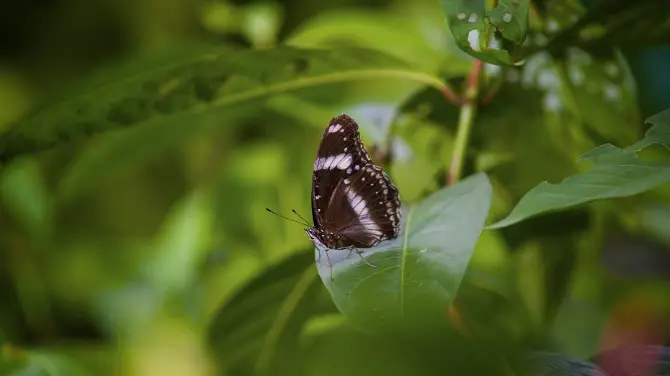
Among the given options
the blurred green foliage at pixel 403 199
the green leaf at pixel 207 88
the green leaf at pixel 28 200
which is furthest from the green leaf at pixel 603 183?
the green leaf at pixel 28 200

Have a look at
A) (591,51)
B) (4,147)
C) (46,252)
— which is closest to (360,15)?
(591,51)

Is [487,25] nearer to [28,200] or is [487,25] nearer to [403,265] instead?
[403,265]

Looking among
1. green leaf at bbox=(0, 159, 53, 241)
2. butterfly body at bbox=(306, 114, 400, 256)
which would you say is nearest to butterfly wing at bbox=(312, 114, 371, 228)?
butterfly body at bbox=(306, 114, 400, 256)

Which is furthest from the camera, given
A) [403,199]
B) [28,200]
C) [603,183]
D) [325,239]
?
[28,200]

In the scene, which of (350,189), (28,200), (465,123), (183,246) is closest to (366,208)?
(350,189)

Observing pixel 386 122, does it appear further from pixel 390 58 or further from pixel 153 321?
pixel 153 321

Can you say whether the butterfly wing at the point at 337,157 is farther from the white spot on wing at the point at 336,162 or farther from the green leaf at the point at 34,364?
the green leaf at the point at 34,364
